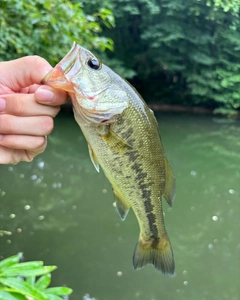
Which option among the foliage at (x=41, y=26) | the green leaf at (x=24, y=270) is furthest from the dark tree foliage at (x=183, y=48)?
the green leaf at (x=24, y=270)

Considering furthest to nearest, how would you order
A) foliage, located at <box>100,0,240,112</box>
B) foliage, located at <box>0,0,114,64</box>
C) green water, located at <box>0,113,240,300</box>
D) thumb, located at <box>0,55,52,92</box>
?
foliage, located at <box>100,0,240,112</box>
green water, located at <box>0,113,240,300</box>
foliage, located at <box>0,0,114,64</box>
thumb, located at <box>0,55,52,92</box>

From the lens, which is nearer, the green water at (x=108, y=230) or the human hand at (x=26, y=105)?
the human hand at (x=26, y=105)

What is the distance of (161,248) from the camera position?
6.44 feet

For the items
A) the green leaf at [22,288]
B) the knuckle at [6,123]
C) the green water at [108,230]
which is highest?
the knuckle at [6,123]

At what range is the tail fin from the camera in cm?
196

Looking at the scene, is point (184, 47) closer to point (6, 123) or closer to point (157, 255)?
point (157, 255)

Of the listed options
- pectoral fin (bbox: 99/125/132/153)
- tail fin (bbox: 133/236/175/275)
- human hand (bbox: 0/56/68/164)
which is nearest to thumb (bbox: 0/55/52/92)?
human hand (bbox: 0/56/68/164)

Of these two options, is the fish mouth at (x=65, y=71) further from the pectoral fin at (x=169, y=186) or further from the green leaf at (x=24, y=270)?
the green leaf at (x=24, y=270)

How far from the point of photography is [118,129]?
1548mm

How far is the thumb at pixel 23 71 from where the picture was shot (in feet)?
5.27

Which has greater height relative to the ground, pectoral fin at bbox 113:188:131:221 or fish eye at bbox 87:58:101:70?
fish eye at bbox 87:58:101:70

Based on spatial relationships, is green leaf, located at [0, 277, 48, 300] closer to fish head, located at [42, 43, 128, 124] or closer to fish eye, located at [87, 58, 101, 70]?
fish head, located at [42, 43, 128, 124]

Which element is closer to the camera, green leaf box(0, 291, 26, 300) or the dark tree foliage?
green leaf box(0, 291, 26, 300)

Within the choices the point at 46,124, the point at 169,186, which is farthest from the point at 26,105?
the point at 169,186
